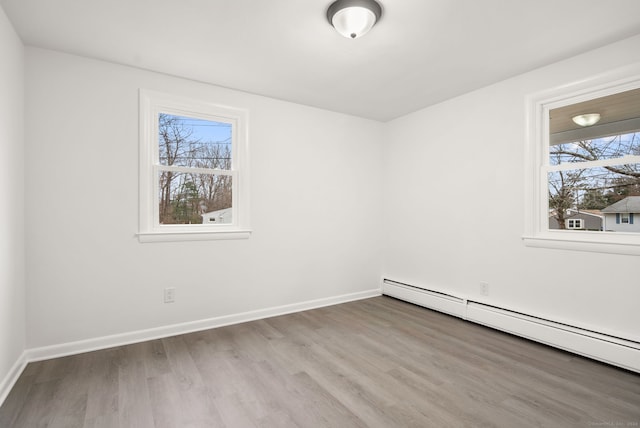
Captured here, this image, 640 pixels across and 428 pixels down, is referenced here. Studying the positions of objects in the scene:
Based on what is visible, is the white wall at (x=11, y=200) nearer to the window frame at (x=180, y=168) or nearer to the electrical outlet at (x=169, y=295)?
the window frame at (x=180, y=168)

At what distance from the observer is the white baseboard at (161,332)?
255 cm

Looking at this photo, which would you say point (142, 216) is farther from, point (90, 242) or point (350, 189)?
point (350, 189)

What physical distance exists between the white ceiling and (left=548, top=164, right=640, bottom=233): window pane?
101 cm

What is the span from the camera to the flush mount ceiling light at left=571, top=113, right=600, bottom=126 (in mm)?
2748

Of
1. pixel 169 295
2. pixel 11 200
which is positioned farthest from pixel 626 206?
pixel 11 200

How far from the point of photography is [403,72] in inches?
119

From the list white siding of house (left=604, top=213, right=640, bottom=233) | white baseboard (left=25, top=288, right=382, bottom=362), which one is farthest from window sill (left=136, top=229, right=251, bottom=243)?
white siding of house (left=604, top=213, right=640, bottom=233)

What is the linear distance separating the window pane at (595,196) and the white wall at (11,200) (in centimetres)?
426

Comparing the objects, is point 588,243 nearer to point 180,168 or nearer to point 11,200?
point 180,168

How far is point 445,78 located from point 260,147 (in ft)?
6.65

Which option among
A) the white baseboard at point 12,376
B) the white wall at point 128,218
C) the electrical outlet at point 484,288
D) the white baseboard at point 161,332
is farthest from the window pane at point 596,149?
the white baseboard at point 12,376

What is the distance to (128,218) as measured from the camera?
9.38 ft

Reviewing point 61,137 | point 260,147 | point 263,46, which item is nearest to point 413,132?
point 260,147

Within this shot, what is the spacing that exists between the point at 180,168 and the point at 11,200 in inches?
49.4
